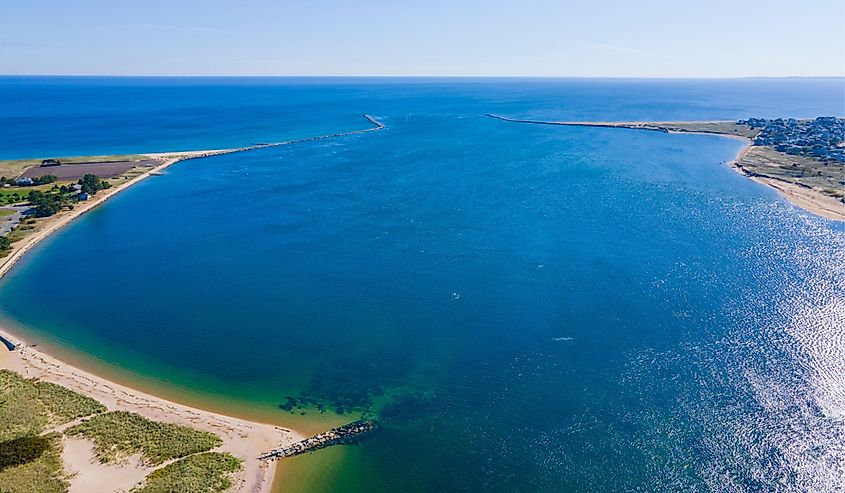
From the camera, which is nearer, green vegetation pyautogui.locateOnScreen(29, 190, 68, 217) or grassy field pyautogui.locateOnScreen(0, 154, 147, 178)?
green vegetation pyautogui.locateOnScreen(29, 190, 68, 217)

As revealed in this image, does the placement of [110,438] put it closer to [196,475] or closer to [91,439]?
[91,439]

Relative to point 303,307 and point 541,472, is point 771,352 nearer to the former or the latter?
point 541,472

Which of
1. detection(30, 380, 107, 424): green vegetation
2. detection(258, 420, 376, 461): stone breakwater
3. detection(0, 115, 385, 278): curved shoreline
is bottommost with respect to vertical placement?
detection(258, 420, 376, 461): stone breakwater

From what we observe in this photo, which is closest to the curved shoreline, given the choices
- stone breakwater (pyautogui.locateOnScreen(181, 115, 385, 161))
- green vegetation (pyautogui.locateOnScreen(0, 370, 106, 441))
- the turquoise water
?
stone breakwater (pyautogui.locateOnScreen(181, 115, 385, 161))

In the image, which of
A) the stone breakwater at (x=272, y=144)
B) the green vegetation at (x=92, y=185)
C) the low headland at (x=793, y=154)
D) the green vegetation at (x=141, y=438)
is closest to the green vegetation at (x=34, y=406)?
the green vegetation at (x=141, y=438)

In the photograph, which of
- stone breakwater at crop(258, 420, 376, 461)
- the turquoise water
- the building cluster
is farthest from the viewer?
the building cluster

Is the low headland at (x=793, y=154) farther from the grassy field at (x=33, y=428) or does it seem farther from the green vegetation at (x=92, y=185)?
the green vegetation at (x=92, y=185)

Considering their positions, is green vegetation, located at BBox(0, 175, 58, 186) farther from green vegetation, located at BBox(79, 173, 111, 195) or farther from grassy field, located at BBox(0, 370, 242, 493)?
grassy field, located at BBox(0, 370, 242, 493)

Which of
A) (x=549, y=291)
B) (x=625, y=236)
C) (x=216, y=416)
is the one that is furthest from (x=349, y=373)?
(x=625, y=236)
